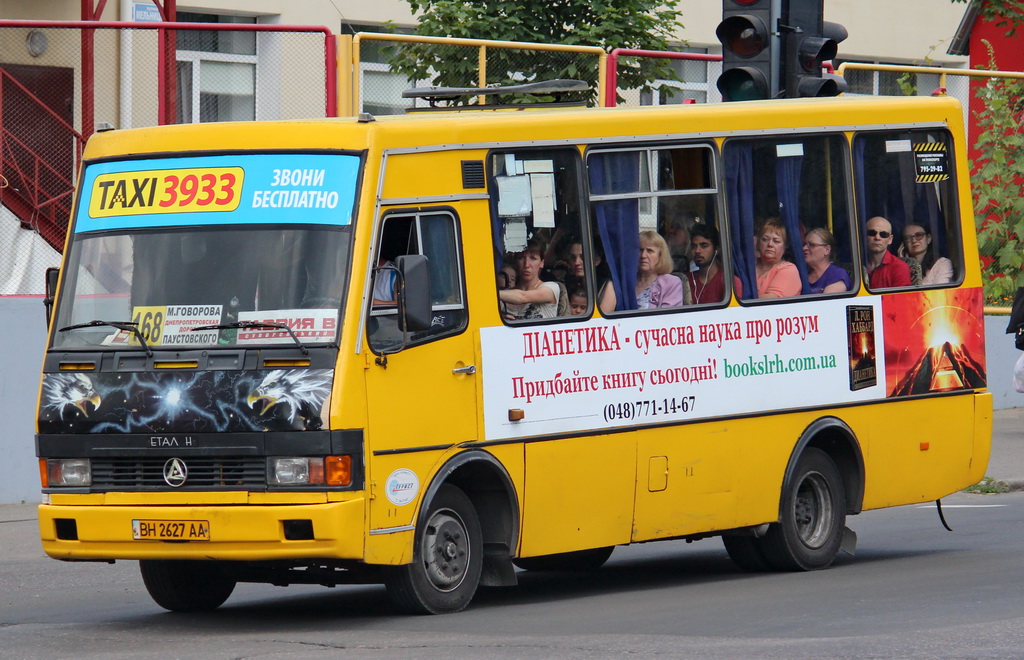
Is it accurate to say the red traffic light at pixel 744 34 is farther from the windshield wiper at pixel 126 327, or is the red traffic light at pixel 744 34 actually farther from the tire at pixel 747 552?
the windshield wiper at pixel 126 327

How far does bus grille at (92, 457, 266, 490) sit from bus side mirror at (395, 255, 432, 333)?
1006mm

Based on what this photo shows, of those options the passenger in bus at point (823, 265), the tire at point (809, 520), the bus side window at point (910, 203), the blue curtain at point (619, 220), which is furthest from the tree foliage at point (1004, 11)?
the blue curtain at point (619, 220)

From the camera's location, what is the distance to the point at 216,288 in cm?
969

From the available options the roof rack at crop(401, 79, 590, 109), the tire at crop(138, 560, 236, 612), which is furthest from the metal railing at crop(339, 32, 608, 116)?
the tire at crop(138, 560, 236, 612)

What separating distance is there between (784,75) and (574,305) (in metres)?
4.02

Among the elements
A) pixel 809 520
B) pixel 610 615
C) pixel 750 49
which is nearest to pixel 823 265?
pixel 809 520

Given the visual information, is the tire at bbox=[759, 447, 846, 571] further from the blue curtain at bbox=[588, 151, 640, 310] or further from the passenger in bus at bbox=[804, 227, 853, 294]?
the blue curtain at bbox=[588, 151, 640, 310]

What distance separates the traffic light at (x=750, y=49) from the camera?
1383 centimetres

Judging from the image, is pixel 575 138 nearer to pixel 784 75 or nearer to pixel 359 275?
pixel 359 275

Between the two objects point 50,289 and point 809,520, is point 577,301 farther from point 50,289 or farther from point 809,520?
point 50,289

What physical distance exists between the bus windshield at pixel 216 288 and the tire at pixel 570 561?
3116 millimetres

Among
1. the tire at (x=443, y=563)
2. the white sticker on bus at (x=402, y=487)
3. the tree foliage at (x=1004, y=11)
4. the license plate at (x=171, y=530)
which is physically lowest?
the tire at (x=443, y=563)

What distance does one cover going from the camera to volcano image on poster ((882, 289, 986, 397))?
1253 cm

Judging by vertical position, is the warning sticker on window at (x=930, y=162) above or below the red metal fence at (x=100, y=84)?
below
